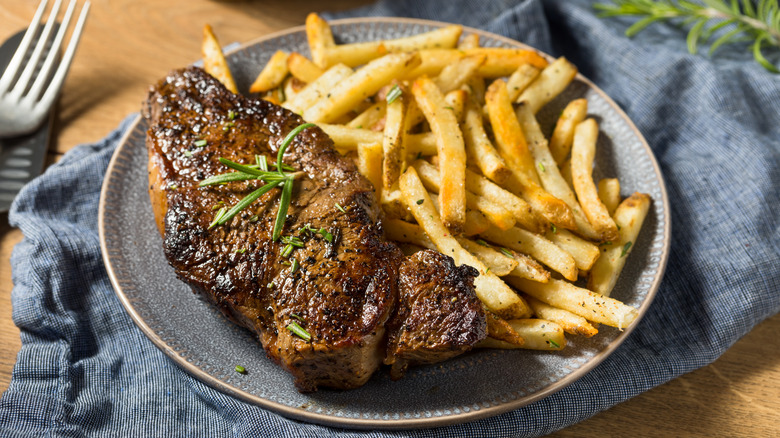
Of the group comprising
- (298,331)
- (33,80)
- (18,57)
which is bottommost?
(33,80)

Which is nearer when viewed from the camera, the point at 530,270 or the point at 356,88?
the point at 530,270

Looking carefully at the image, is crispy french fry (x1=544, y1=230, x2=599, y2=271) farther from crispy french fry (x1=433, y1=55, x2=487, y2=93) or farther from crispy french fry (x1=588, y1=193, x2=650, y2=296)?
crispy french fry (x1=433, y1=55, x2=487, y2=93)

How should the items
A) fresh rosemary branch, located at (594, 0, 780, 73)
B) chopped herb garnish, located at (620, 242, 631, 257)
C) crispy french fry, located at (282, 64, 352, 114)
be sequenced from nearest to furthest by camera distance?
1. chopped herb garnish, located at (620, 242, 631, 257)
2. crispy french fry, located at (282, 64, 352, 114)
3. fresh rosemary branch, located at (594, 0, 780, 73)

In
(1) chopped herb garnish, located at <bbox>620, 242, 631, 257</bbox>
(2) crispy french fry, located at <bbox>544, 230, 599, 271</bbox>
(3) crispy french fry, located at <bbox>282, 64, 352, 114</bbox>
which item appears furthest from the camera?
(3) crispy french fry, located at <bbox>282, 64, 352, 114</bbox>

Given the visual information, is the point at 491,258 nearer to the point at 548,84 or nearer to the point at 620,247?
the point at 620,247

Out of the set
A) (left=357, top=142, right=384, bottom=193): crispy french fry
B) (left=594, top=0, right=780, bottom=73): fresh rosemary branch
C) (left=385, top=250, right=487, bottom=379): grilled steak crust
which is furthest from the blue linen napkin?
(left=357, top=142, right=384, bottom=193): crispy french fry

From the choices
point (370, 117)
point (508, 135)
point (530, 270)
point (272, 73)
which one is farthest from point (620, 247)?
point (272, 73)

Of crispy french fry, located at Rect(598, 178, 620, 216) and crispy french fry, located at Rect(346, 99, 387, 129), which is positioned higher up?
crispy french fry, located at Rect(346, 99, 387, 129)
